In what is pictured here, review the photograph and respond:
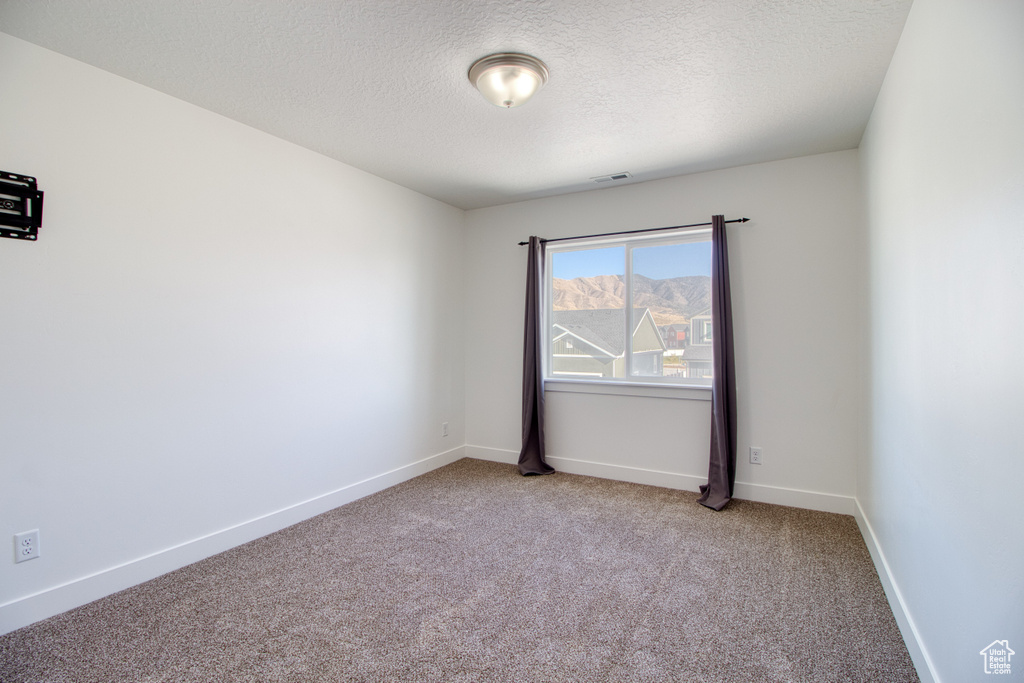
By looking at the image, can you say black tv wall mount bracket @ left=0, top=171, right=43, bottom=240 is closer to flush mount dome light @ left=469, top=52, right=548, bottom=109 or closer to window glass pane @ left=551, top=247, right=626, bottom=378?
flush mount dome light @ left=469, top=52, right=548, bottom=109

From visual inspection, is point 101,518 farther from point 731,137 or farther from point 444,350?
point 731,137

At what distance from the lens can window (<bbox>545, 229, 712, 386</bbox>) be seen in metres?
3.65

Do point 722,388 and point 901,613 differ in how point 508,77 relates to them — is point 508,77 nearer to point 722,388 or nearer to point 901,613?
point 722,388

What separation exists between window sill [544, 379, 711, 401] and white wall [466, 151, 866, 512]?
0.06 metres

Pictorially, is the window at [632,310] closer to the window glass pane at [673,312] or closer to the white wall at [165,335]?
the window glass pane at [673,312]

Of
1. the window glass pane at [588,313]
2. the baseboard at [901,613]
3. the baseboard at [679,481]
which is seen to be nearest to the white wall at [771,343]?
the baseboard at [679,481]

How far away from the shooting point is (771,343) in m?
3.33

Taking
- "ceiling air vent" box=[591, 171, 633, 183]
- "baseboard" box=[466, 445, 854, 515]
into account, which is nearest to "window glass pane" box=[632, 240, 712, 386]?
"ceiling air vent" box=[591, 171, 633, 183]

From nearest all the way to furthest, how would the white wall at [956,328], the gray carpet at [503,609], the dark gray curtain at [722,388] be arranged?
1. the white wall at [956,328]
2. the gray carpet at [503,609]
3. the dark gray curtain at [722,388]

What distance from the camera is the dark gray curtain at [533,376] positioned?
4.07m

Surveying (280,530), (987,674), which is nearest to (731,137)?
(987,674)

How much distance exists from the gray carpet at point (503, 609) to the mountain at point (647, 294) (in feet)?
4.96

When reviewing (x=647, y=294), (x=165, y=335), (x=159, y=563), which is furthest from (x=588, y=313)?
(x=159, y=563)

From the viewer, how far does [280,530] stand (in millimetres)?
2900
